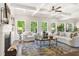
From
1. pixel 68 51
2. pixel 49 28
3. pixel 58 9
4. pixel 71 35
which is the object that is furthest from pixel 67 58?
pixel 58 9

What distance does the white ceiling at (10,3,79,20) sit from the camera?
131 inches

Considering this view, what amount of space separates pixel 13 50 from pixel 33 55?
0.36 meters

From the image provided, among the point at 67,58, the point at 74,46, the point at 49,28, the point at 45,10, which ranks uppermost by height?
the point at 45,10

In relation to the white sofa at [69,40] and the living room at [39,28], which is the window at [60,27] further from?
the white sofa at [69,40]

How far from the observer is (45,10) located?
11.0ft

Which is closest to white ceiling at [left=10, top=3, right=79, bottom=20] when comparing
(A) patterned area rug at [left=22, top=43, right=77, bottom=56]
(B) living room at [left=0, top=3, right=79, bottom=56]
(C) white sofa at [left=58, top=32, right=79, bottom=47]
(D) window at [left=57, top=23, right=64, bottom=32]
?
(B) living room at [left=0, top=3, right=79, bottom=56]

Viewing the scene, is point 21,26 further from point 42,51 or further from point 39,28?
point 42,51

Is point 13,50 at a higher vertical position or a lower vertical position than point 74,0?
lower

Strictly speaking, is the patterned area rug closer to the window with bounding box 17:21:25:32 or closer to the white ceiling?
the window with bounding box 17:21:25:32

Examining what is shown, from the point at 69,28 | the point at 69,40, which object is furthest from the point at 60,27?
the point at 69,40

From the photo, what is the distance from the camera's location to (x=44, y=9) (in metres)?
3.34

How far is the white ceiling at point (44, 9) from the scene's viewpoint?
3.33m

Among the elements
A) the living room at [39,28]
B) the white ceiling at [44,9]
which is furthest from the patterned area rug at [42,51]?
the white ceiling at [44,9]

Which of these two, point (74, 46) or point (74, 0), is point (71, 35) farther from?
point (74, 0)
